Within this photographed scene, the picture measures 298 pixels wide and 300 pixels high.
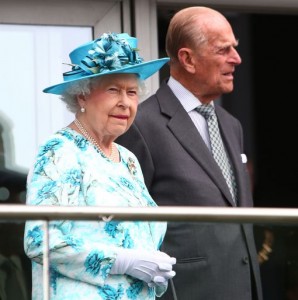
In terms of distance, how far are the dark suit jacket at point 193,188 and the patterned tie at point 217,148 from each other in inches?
1.3

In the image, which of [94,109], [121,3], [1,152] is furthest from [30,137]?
[94,109]

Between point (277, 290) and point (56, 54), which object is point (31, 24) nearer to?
point (56, 54)

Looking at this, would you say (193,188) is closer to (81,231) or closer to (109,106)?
(109,106)

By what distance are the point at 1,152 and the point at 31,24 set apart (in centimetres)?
73

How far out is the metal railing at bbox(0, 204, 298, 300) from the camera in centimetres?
549

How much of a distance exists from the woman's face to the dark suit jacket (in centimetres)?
53

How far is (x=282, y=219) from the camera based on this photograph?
18.6 ft

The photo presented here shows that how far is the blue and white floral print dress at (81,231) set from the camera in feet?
19.0

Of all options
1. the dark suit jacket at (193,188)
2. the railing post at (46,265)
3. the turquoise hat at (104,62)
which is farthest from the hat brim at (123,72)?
Answer: the railing post at (46,265)

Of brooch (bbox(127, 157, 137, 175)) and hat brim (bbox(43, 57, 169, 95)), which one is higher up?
hat brim (bbox(43, 57, 169, 95))

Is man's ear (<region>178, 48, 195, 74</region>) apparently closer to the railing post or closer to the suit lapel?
the suit lapel

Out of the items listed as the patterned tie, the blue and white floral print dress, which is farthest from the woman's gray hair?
the patterned tie

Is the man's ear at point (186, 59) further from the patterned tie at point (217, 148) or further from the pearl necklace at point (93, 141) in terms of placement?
the pearl necklace at point (93, 141)

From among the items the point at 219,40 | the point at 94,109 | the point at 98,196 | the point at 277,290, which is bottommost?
the point at 277,290
